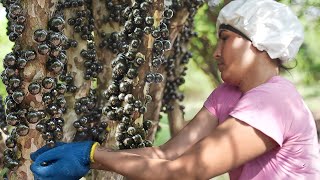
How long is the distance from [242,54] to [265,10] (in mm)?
264

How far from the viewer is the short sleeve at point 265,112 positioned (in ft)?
7.92

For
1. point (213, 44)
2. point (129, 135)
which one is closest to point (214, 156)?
point (129, 135)

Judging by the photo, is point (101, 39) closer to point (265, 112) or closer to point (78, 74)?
point (78, 74)

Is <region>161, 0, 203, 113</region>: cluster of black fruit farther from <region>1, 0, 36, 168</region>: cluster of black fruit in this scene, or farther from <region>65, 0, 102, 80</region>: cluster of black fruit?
<region>1, 0, 36, 168</region>: cluster of black fruit

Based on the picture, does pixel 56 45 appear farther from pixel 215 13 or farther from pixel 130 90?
pixel 215 13

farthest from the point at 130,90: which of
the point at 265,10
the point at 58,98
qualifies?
the point at 265,10

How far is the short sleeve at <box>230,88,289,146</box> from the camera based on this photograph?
2.41 metres

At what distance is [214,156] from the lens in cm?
237

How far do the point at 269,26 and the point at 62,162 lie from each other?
1.26 meters

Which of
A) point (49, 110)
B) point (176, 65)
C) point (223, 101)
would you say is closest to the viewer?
point (49, 110)

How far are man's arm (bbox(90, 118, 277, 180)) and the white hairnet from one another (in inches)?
19.0

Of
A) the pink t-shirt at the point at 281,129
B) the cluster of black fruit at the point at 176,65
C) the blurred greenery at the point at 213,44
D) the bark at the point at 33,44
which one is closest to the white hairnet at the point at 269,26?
the pink t-shirt at the point at 281,129

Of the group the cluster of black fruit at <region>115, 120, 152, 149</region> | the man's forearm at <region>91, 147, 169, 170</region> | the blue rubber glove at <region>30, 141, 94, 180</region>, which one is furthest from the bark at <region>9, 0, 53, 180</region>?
the cluster of black fruit at <region>115, 120, 152, 149</region>

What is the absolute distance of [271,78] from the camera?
8.77 feet
